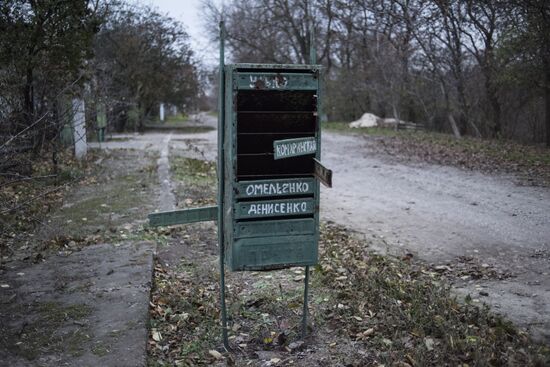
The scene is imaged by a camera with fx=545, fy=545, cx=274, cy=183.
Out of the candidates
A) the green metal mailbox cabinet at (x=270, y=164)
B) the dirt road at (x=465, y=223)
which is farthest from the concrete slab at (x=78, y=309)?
the dirt road at (x=465, y=223)

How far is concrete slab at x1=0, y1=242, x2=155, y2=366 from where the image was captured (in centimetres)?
352

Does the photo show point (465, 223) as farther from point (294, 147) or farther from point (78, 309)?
point (78, 309)

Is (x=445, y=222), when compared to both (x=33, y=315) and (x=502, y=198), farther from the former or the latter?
(x=33, y=315)

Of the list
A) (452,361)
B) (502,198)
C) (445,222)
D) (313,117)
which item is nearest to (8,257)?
(313,117)

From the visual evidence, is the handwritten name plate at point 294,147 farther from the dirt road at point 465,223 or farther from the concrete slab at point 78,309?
the dirt road at point 465,223

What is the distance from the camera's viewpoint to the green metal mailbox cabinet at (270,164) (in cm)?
350

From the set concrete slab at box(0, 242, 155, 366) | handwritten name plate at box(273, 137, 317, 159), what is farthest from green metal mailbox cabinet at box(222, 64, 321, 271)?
concrete slab at box(0, 242, 155, 366)

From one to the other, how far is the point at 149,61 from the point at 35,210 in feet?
75.3

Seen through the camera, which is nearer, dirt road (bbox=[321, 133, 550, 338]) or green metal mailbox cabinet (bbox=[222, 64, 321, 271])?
green metal mailbox cabinet (bbox=[222, 64, 321, 271])

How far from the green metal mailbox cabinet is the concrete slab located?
96cm

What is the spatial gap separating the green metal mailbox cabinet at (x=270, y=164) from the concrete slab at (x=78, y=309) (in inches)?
37.7

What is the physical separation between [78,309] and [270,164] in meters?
1.98

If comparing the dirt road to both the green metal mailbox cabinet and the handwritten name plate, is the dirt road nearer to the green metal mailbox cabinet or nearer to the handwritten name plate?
the green metal mailbox cabinet

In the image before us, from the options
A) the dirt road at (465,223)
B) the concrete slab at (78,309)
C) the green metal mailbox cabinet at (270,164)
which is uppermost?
the green metal mailbox cabinet at (270,164)
